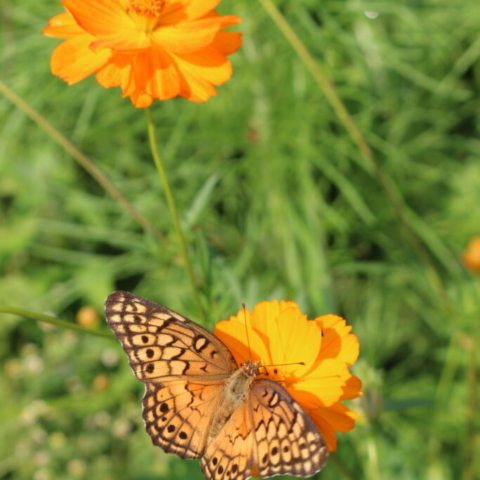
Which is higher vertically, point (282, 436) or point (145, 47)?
point (145, 47)

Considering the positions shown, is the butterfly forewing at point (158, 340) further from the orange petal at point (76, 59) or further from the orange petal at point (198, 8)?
the orange petal at point (198, 8)

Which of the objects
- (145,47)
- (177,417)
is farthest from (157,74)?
(177,417)

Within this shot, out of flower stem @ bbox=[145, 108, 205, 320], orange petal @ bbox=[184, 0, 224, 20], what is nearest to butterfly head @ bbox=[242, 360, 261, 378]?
flower stem @ bbox=[145, 108, 205, 320]

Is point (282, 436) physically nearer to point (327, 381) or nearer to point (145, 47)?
point (327, 381)

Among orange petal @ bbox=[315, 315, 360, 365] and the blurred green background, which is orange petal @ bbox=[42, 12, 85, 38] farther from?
the blurred green background

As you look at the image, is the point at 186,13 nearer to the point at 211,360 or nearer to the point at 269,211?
the point at 211,360

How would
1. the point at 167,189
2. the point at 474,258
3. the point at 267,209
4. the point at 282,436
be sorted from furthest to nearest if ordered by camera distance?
the point at 267,209, the point at 474,258, the point at 167,189, the point at 282,436
